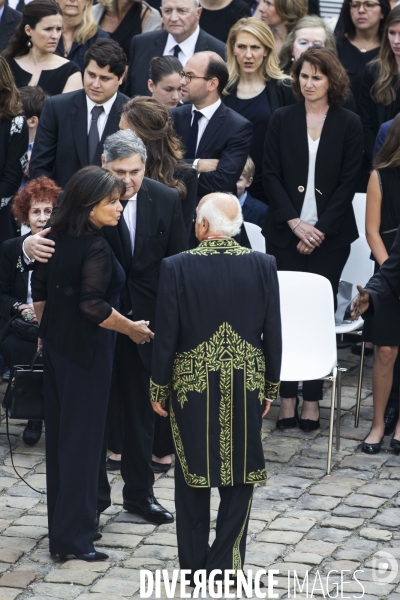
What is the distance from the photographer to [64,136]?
7258 mm

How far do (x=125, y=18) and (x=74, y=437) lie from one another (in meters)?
5.34

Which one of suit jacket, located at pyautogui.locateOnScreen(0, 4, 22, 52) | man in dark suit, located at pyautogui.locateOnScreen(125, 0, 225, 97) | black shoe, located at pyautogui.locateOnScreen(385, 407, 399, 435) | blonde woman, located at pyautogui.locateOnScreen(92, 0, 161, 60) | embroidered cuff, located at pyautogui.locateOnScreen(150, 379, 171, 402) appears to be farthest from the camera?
blonde woman, located at pyautogui.locateOnScreen(92, 0, 161, 60)

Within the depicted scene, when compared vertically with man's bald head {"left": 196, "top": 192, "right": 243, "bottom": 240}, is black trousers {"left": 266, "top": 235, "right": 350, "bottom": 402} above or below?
below

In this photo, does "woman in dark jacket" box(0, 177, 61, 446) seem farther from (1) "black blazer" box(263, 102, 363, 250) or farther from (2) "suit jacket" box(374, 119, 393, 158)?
(2) "suit jacket" box(374, 119, 393, 158)

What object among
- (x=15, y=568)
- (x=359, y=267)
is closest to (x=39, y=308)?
(x=15, y=568)

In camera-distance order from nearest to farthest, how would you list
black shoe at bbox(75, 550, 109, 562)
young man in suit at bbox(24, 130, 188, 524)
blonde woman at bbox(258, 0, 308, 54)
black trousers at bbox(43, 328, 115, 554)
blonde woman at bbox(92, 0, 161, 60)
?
black trousers at bbox(43, 328, 115, 554), black shoe at bbox(75, 550, 109, 562), young man in suit at bbox(24, 130, 188, 524), blonde woman at bbox(258, 0, 308, 54), blonde woman at bbox(92, 0, 161, 60)

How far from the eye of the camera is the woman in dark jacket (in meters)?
7.05

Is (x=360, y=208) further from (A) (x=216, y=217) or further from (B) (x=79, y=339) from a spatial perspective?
(B) (x=79, y=339)

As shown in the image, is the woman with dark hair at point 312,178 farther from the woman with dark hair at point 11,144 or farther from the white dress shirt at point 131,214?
the white dress shirt at point 131,214

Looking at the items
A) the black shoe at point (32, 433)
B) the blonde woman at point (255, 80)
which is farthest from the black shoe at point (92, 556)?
the blonde woman at point (255, 80)

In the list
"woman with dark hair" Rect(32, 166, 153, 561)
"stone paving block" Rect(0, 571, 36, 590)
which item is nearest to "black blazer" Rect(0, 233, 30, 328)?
"woman with dark hair" Rect(32, 166, 153, 561)

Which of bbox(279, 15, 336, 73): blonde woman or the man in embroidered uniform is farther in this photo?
bbox(279, 15, 336, 73): blonde woman

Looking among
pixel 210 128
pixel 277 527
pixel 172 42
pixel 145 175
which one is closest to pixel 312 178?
pixel 210 128

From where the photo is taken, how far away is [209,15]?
377 inches
